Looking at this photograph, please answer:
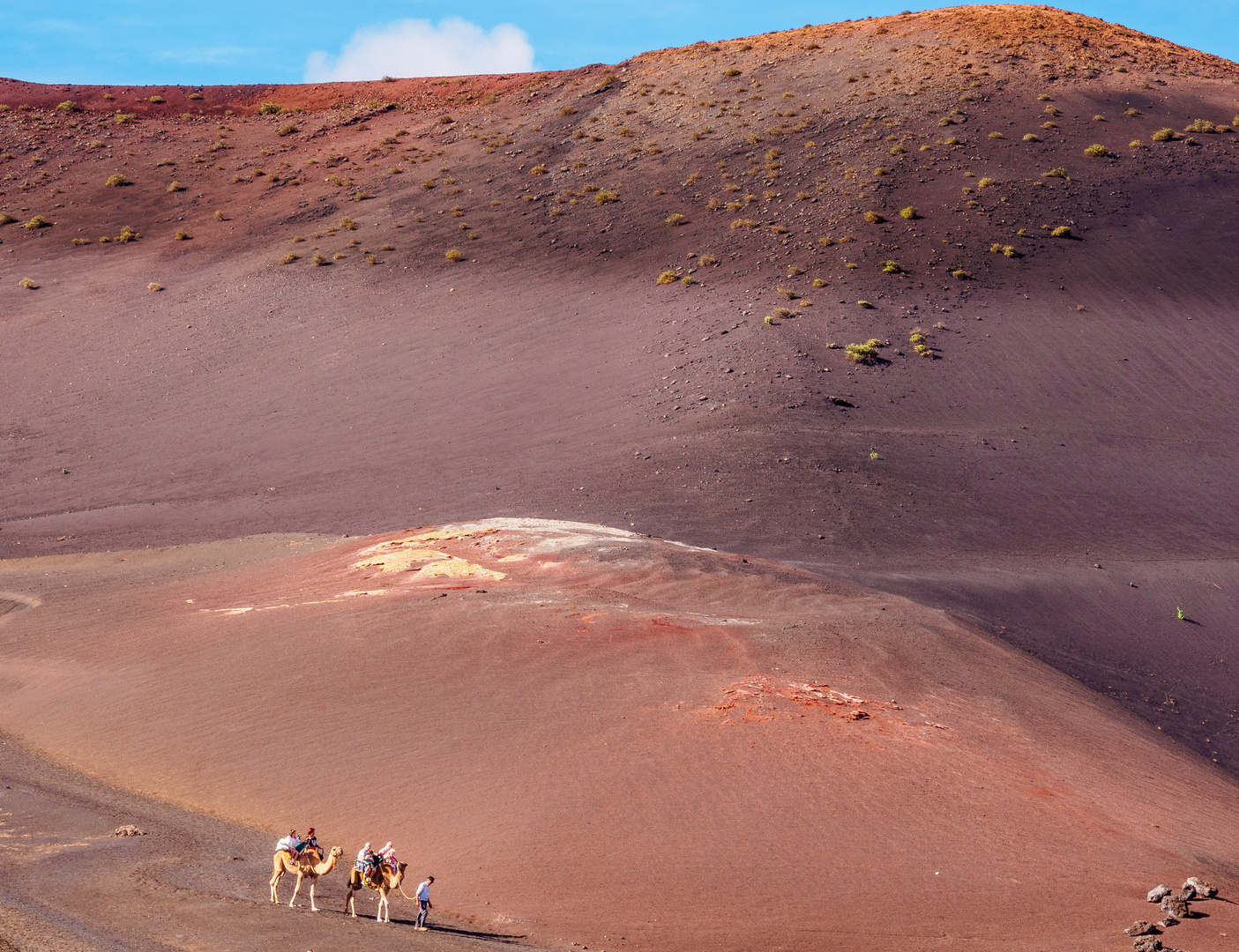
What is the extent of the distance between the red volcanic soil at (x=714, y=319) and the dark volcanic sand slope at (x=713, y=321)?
0.62ft

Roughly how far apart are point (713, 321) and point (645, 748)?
2893 cm

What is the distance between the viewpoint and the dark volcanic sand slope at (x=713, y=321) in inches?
1120

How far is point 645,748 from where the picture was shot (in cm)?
1366

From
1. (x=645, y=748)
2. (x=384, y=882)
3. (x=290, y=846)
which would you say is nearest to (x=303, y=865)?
(x=290, y=846)

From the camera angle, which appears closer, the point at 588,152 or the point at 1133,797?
the point at 1133,797

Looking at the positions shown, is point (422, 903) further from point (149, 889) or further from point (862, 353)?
point (862, 353)

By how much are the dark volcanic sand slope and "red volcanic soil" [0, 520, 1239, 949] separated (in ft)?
16.3

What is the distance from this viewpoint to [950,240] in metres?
45.7

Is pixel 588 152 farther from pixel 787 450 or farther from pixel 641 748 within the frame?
pixel 641 748

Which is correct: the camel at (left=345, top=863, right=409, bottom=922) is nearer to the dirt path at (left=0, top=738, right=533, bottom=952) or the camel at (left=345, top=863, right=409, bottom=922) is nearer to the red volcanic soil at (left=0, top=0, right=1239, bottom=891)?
the dirt path at (left=0, top=738, right=533, bottom=952)

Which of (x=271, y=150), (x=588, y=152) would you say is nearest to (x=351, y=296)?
(x=588, y=152)

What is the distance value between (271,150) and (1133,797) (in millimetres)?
62388

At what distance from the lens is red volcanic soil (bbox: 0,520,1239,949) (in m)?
10.6

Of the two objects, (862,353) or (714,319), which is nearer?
(862,353)
